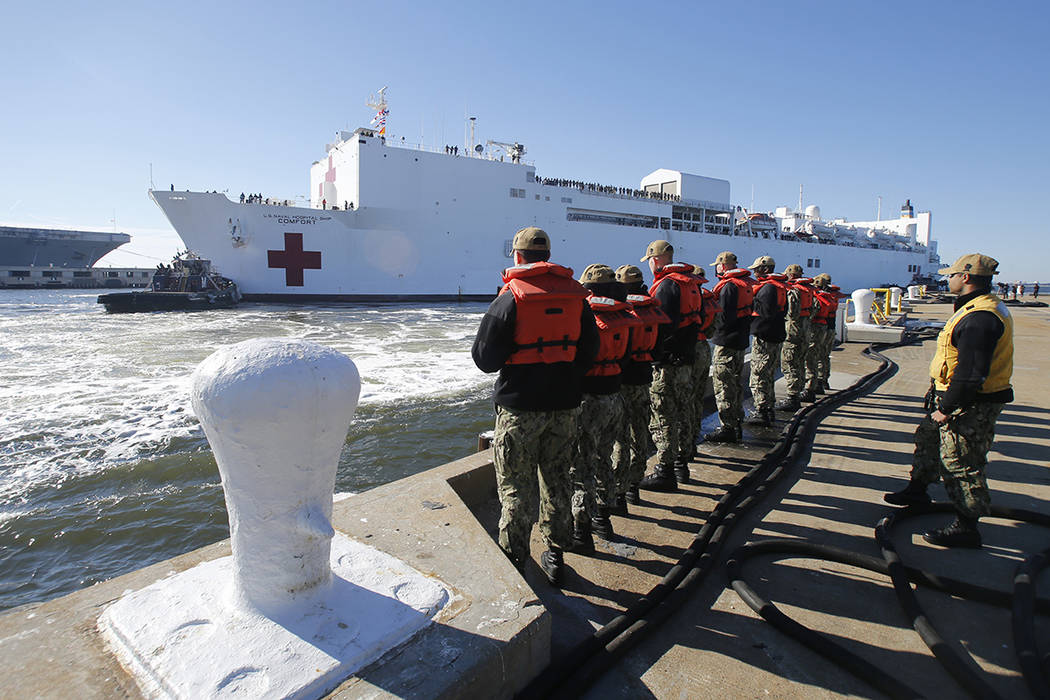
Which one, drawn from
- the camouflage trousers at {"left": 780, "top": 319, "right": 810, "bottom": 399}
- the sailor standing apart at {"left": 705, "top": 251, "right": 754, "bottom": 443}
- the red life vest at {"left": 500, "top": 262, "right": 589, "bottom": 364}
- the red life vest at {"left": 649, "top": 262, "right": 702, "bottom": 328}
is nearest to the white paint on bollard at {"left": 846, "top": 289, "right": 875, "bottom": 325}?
the camouflage trousers at {"left": 780, "top": 319, "right": 810, "bottom": 399}

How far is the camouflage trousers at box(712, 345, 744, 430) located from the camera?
3324 millimetres

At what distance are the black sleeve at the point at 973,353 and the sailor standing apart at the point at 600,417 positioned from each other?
1.20m

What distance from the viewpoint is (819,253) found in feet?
94.3

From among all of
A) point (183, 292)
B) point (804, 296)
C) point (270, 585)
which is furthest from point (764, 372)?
point (183, 292)

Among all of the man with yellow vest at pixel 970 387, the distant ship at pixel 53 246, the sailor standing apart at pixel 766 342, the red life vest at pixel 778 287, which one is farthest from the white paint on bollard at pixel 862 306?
the distant ship at pixel 53 246

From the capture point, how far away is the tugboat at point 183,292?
52.9ft

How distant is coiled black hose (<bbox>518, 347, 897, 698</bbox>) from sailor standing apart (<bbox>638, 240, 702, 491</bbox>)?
1.07ft

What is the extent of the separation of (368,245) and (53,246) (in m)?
29.0

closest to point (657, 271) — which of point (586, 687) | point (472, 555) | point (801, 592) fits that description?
point (801, 592)

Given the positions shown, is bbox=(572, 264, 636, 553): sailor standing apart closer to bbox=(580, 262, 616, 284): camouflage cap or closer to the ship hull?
bbox=(580, 262, 616, 284): camouflage cap

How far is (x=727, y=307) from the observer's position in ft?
11.2

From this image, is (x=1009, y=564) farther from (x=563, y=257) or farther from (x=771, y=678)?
(x=563, y=257)

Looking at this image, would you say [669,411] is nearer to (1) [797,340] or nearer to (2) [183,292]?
(1) [797,340]

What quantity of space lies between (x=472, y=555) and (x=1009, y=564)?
6.24 ft
